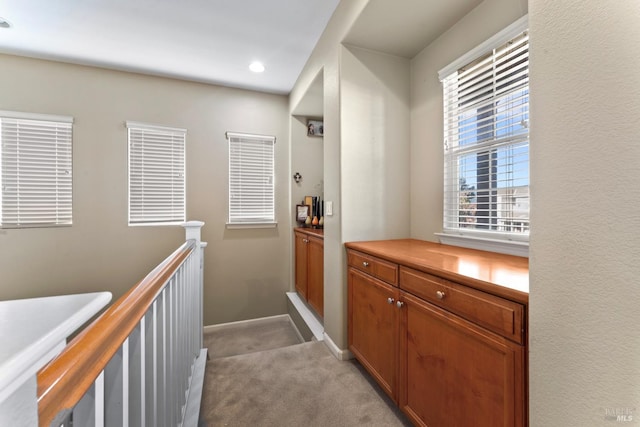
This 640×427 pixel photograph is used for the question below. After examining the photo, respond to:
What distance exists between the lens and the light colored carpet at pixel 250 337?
2967 millimetres

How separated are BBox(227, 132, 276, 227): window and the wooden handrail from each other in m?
2.76

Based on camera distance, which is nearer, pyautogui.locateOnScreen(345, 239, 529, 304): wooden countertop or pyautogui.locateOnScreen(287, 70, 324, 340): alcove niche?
pyautogui.locateOnScreen(345, 239, 529, 304): wooden countertop

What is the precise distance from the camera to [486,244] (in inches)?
65.4

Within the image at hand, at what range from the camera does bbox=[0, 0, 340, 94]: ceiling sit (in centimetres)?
209

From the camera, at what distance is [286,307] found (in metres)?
3.69

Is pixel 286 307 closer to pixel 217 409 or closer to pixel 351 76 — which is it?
pixel 217 409

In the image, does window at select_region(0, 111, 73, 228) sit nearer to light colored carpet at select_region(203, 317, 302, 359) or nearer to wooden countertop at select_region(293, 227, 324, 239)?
light colored carpet at select_region(203, 317, 302, 359)

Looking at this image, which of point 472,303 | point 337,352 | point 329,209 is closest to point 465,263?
point 472,303

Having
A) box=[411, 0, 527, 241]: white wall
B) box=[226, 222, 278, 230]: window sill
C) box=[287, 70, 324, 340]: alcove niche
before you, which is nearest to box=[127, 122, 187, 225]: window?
box=[226, 222, 278, 230]: window sill

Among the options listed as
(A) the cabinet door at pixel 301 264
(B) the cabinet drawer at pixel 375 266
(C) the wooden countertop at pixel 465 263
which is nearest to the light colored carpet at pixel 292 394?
(B) the cabinet drawer at pixel 375 266

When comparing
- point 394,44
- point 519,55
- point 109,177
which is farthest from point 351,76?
point 109,177

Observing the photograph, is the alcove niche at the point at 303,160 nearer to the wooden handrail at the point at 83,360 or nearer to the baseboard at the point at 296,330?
the baseboard at the point at 296,330

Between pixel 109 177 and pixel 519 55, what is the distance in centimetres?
374

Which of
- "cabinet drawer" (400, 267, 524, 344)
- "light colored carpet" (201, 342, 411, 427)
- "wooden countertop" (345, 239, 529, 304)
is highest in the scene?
"wooden countertop" (345, 239, 529, 304)
